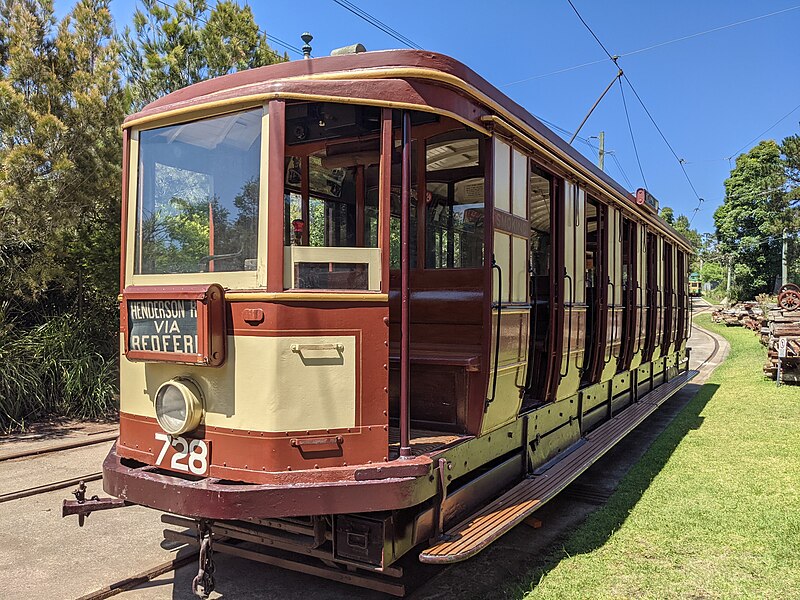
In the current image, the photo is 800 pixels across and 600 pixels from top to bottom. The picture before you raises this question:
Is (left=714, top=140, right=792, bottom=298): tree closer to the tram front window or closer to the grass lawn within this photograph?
the grass lawn

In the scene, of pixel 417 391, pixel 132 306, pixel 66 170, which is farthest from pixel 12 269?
pixel 417 391

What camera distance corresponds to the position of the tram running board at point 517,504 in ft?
11.9

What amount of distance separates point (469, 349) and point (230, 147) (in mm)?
2157

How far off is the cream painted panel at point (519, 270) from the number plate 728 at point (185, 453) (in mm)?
2343

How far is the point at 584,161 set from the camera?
6246 millimetres

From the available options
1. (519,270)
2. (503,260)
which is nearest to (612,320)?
(519,270)

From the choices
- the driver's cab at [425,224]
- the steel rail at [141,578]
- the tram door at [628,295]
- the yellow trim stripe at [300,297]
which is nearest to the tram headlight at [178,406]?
the yellow trim stripe at [300,297]

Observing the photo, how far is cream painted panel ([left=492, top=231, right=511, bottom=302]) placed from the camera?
4.38 meters

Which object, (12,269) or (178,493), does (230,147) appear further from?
(12,269)

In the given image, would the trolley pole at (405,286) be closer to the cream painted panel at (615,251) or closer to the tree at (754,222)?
the cream painted panel at (615,251)

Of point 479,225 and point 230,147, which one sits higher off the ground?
point 230,147

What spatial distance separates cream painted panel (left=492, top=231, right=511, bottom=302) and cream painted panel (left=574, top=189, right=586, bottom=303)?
169cm

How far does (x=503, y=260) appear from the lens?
14.9ft

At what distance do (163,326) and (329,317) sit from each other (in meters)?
0.97
